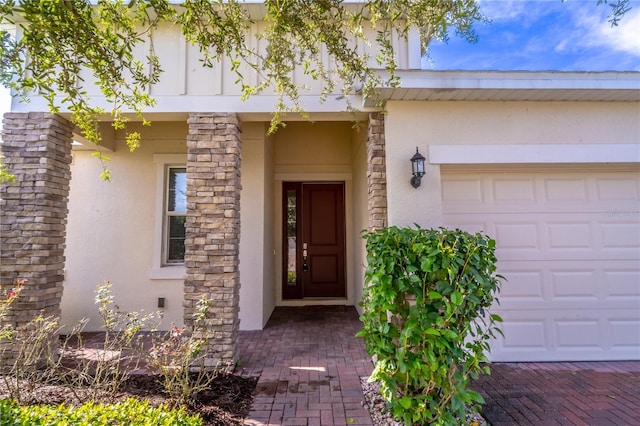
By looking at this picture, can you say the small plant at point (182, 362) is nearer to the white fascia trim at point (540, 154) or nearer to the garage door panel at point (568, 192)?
the white fascia trim at point (540, 154)

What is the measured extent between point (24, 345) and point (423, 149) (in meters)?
4.52

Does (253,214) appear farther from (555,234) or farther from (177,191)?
(555,234)

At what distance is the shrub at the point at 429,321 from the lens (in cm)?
243

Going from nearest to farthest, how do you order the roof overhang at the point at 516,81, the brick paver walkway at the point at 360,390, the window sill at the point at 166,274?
the brick paver walkway at the point at 360,390 → the roof overhang at the point at 516,81 → the window sill at the point at 166,274

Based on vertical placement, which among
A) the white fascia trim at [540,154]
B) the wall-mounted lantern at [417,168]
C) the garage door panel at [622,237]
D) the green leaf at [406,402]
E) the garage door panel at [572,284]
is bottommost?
the green leaf at [406,402]

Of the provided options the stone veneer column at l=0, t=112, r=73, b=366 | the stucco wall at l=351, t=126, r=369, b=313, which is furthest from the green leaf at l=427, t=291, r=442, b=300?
the stone veneer column at l=0, t=112, r=73, b=366

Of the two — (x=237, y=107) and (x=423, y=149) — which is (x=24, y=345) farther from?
(x=423, y=149)

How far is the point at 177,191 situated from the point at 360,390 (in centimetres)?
424

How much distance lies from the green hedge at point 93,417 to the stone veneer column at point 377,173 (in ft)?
8.57

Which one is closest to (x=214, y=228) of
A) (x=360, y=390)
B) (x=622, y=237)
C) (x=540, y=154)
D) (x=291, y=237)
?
(x=360, y=390)

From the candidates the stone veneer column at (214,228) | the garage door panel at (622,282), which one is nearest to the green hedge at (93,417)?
the stone veneer column at (214,228)

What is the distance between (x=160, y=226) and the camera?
5.27 meters

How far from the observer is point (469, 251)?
101 inches

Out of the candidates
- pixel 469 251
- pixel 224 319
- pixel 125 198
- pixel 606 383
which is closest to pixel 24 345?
pixel 224 319
